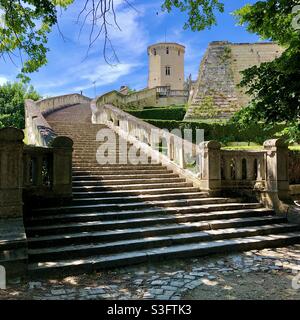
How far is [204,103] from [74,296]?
25.6 m

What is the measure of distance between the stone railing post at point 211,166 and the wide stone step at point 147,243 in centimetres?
175

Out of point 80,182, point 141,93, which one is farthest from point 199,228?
point 141,93

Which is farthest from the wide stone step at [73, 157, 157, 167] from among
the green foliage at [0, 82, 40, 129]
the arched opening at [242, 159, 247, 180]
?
the green foliage at [0, 82, 40, 129]

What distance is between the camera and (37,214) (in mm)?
6711

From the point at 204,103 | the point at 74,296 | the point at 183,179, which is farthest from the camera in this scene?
the point at 204,103

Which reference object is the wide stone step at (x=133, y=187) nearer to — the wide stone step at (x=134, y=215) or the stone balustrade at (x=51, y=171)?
the stone balustrade at (x=51, y=171)

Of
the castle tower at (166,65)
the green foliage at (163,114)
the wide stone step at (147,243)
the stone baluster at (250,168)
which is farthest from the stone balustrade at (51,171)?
the castle tower at (166,65)

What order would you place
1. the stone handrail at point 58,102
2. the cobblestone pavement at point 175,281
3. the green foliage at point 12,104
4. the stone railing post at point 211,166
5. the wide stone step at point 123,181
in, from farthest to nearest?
the green foliage at point 12,104
the stone handrail at point 58,102
the stone railing post at point 211,166
the wide stone step at point 123,181
the cobblestone pavement at point 175,281

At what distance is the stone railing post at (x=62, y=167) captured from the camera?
287 inches

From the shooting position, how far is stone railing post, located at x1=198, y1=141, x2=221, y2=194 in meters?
8.77

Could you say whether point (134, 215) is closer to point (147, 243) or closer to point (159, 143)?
point (147, 243)

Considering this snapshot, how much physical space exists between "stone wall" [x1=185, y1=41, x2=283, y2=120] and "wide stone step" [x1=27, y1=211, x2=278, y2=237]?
1979cm

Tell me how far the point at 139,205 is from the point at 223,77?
26.7 meters
